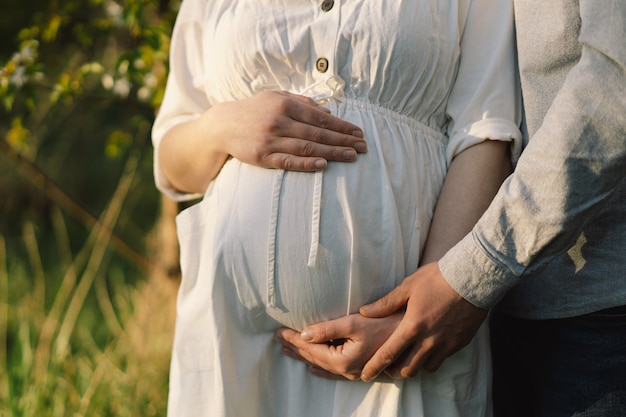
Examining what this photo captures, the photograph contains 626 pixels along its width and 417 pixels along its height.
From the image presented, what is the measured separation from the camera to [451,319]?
1.29 m

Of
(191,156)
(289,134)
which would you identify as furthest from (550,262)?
(191,156)

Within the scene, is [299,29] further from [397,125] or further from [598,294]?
[598,294]

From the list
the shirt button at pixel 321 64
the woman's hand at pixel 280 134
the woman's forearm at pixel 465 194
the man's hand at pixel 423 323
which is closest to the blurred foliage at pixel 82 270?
the woman's hand at pixel 280 134

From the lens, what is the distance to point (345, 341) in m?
1.40

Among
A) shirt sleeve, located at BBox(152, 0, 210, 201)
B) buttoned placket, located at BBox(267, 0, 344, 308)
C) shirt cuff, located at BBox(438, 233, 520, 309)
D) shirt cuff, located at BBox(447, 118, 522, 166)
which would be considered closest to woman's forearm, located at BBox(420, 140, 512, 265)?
shirt cuff, located at BBox(447, 118, 522, 166)

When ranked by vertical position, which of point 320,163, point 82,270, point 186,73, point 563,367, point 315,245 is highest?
point 186,73

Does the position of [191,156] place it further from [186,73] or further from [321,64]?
[321,64]

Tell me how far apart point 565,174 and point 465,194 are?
0.28m

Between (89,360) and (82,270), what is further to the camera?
(82,270)

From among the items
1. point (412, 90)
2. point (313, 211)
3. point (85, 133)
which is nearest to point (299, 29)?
point (412, 90)

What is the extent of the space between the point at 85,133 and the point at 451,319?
5.56 metres

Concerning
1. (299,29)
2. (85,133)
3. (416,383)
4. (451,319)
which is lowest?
(85,133)

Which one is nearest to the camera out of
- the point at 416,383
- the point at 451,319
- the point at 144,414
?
the point at 451,319

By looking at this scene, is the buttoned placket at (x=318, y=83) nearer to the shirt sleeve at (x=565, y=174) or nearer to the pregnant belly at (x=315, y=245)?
the pregnant belly at (x=315, y=245)
